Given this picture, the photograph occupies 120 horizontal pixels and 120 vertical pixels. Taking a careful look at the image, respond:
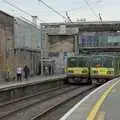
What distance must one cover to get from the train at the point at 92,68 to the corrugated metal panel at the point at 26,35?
12.2 m

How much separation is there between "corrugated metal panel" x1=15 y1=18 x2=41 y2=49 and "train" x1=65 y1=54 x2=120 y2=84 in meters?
12.2

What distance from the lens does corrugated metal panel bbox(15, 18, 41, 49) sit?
187 feet

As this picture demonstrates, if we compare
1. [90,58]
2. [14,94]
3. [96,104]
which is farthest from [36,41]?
[96,104]

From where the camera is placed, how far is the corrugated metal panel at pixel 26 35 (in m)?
57.1

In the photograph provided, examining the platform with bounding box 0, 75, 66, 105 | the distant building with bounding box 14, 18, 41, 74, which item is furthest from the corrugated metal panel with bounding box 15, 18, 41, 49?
the platform with bounding box 0, 75, 66, 105

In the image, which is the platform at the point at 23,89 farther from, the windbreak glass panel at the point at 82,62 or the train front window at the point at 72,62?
the windbreak glass panel at the point at 82,62

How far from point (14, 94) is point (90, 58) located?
15717 mm

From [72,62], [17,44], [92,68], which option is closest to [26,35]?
[17,44]

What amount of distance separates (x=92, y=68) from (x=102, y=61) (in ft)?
4.24

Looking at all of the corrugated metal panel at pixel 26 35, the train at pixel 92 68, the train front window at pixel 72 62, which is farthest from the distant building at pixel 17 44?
the train at pixel 92 68

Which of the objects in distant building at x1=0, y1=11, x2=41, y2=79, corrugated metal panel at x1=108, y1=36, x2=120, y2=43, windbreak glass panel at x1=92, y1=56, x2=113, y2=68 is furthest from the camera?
corrugated metal panel at x1=108, y1=36, x2=120, y2=43

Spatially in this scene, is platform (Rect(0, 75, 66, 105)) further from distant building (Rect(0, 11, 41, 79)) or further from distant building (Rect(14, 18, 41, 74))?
distant building (Rect(14, 18, 41, 74))

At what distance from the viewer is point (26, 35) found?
6156 cm

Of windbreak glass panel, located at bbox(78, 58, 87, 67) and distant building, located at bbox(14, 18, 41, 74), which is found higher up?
distant building, located at bbox(14, 18, 41, 74)
